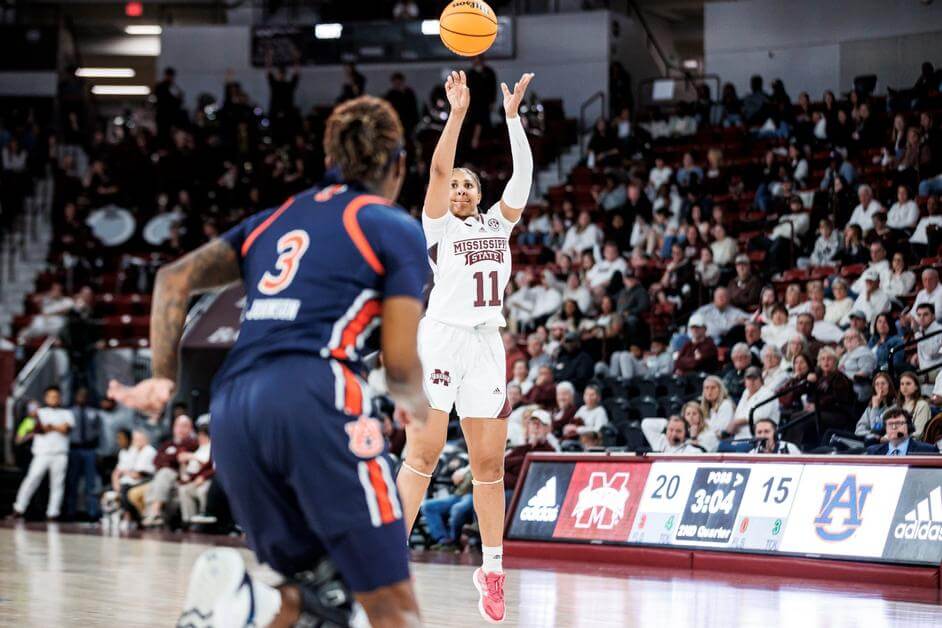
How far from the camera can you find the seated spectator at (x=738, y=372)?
14273mm

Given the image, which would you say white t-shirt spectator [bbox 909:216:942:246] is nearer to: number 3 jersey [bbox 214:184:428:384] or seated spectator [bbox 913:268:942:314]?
seated spectator [bbox 913:268:942:314]

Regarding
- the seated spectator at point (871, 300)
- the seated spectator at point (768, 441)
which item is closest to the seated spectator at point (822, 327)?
the seated spectator at point (871, 300)

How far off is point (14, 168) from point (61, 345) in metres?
7.86

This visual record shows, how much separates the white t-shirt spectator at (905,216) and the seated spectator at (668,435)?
4.75 m

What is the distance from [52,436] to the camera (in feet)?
62.2

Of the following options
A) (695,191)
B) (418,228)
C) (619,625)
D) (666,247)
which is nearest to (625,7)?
(695,191)

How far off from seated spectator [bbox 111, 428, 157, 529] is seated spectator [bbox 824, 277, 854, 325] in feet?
29.7

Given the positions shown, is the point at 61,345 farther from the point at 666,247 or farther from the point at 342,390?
the point at 342,390

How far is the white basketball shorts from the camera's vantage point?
7414 mm

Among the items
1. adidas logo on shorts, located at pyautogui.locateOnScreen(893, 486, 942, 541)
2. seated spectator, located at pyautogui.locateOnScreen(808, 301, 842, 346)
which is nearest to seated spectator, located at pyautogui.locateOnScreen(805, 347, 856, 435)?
seated spectator, located at pyautogui.locateOnScreen(808, 301, 842, 346)

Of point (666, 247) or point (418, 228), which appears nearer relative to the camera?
point (418, 228)

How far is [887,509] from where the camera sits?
9.84 m

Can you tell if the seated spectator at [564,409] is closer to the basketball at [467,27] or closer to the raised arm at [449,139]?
the basketball at [467,27]

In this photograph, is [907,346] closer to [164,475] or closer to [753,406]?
[753,406]
